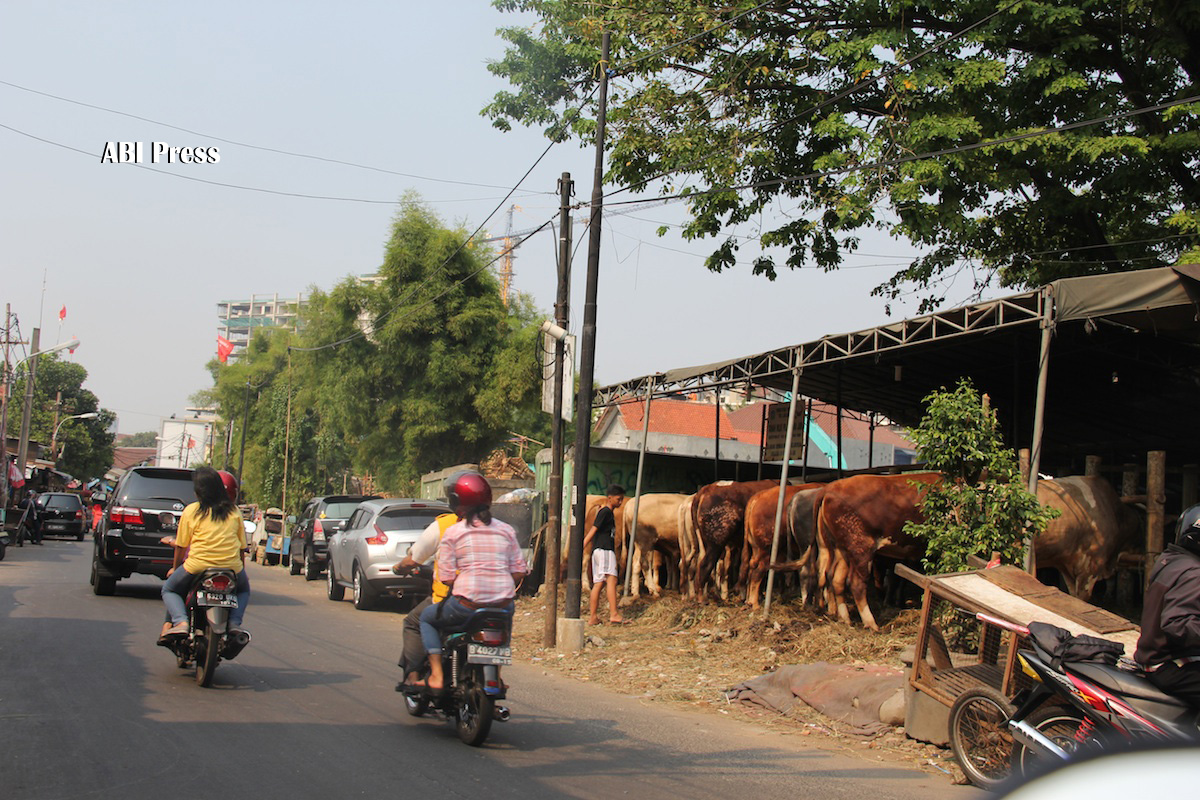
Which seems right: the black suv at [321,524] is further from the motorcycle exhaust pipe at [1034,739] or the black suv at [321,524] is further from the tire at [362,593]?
the motorcycle exhaust pipe at [1034,739]

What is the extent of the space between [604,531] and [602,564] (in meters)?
0.46

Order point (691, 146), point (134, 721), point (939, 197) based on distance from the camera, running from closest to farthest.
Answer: point (134, 721)
point (939, 197)
point (691, 146)

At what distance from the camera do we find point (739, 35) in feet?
58.6

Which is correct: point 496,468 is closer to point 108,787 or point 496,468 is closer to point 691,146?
point 691,146

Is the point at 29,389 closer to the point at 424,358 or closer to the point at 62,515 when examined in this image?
the point at 62,515

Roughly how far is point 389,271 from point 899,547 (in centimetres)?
2507

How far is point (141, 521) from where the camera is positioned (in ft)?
49.7

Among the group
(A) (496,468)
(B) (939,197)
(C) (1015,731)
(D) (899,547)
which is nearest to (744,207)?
(B) (939,197)

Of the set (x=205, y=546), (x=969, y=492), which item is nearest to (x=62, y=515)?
(x=205, y=546)

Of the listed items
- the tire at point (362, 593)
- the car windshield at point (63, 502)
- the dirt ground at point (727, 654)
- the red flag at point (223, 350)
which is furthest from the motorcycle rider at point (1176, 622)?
the red flag at point (223, 350)

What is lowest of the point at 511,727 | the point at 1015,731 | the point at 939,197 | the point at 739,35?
the point at 511,727

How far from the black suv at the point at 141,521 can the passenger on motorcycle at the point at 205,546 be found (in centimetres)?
631

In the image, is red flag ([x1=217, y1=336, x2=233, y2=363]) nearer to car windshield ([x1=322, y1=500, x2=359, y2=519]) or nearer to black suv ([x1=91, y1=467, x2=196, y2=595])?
car windshield ([x1=322, y1=500, x2=359, y2=519])

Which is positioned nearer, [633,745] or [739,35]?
[633,745]
